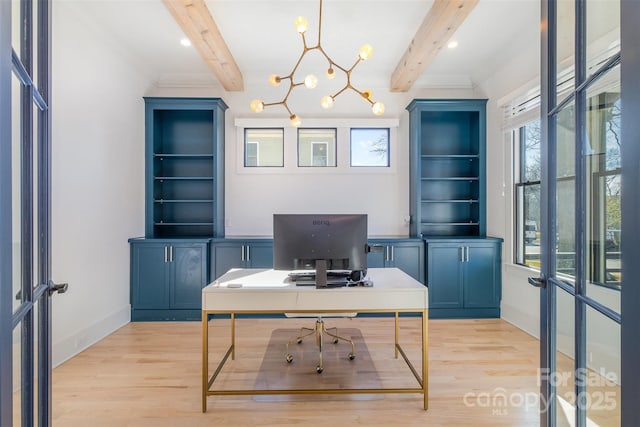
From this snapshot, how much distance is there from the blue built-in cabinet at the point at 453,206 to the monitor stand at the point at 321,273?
2.11m

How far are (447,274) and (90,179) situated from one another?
393cm

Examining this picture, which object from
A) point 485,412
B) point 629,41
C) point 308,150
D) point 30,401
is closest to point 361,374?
point 485,412

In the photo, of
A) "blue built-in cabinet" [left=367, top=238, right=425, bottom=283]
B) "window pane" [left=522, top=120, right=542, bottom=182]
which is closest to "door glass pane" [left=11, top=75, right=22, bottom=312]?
"blue built-in cabinet" [left=367, top=238, right=425, bottom=283]

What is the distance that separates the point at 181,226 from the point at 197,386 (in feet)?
8.06

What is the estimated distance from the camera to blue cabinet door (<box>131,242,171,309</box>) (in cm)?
380

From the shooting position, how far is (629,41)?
27.7 inches

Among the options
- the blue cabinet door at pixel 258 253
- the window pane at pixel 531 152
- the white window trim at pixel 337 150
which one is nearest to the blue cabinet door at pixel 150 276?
the blue cabinet door at pixel 258 253

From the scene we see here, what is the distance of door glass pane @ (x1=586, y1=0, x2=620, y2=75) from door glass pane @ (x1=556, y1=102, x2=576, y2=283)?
0.20 m

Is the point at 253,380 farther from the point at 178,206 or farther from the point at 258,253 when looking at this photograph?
the point at 178,206

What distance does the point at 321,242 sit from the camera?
2.29m

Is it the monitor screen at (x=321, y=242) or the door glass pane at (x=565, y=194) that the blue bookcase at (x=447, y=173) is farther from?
the door glass pane at (x=565, y=194)

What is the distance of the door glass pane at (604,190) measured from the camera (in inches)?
34.7

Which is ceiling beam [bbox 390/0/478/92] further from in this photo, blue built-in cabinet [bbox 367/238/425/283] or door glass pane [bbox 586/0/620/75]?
blue built-in cabinet [bbox 367/238/425/283]

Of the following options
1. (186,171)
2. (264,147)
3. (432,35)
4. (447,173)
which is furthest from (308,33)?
(447,173)
